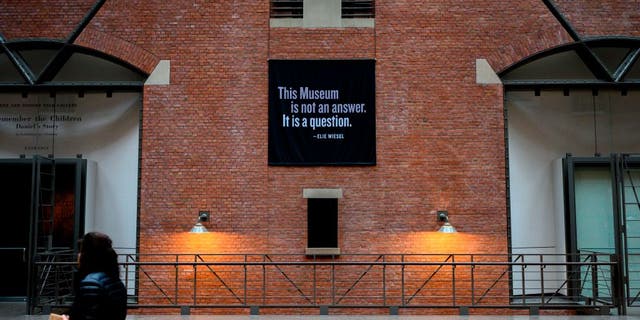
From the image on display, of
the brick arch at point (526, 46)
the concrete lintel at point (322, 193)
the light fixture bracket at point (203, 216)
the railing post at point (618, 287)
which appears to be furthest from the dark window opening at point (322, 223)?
the railing post at point (618, 287)

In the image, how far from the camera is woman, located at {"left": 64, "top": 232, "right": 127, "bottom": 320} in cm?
435

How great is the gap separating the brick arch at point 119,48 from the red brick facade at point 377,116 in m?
0.03

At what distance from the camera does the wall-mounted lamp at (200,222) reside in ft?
43.4

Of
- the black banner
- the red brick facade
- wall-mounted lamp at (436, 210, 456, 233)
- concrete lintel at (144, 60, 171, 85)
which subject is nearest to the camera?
wall-mounted lamp at (436, 210, 456, 233)

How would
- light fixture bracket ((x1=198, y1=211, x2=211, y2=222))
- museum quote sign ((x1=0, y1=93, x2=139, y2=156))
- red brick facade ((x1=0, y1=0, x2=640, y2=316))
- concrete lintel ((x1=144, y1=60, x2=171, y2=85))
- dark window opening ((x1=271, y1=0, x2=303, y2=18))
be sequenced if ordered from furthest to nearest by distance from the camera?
museum quote sign ((x1=0, y1=93, x2=139, y2=156)), dark window opening ((x1=271, y1=0, x2=303, y2=18)), concrete lintel ((x1=144, y1=60, x2=171, y2=85)), red brick facade ((x1=0, y1=0, x2=640, y2=316)), light fixture bracket ((x1=198, y1=211, x2=211, y2=222))

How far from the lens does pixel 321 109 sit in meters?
14.1

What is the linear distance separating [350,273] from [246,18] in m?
6.18

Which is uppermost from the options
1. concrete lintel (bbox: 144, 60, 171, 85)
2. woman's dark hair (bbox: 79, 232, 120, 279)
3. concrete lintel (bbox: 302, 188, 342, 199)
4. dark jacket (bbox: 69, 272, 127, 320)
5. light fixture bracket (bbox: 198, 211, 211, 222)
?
concrete lintel (bbox: 144, 60, 171, 85)

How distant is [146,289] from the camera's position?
44.4 feet

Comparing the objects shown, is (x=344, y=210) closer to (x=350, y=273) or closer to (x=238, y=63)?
(x=350, y=273)

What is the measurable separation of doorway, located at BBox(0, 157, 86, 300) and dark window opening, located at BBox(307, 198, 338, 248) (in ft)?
17.2

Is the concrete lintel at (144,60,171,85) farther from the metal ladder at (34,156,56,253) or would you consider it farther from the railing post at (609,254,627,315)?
the railing post at (609,254,627,315)

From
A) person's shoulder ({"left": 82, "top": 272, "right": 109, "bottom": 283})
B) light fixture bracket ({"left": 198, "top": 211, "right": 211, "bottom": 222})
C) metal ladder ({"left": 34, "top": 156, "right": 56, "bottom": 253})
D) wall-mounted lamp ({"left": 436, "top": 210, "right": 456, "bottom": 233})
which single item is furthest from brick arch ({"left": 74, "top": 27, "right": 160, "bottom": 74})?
person's shoulder ({"left": 82, "top": 272, "right": 109, "bottom": 283})

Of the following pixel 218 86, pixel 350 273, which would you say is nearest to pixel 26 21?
pixel 218 86
